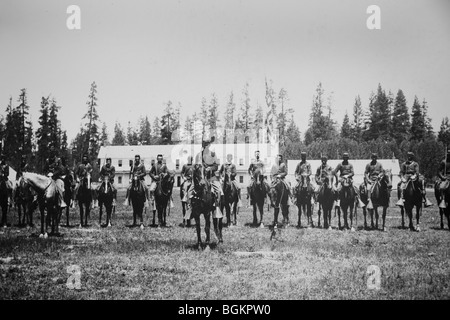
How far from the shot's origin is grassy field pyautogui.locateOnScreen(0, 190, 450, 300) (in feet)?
23.4

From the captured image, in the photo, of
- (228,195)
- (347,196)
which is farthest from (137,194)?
(347,196)

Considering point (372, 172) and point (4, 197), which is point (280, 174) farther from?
point (4, 197)

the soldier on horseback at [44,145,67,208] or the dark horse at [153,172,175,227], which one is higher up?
the soldier on horseback at [44,145,67,208]

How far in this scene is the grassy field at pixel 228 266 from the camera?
23.4ft

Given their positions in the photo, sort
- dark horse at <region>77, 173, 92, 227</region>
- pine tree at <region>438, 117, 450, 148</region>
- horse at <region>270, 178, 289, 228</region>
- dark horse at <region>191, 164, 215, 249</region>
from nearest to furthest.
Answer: dark horse at <region>191, 164, 215, 249</region>
pine tree at <region>438, 117, 450, 148</region>
horse at <region>270, 178, 289, 228</region>
dark horse at <region>77, 173, 92, 227</region>

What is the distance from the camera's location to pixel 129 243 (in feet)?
36.4

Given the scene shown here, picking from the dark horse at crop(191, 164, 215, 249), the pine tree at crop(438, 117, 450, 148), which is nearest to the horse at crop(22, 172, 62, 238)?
the dark horse at crop(191, 164, 215, 249)

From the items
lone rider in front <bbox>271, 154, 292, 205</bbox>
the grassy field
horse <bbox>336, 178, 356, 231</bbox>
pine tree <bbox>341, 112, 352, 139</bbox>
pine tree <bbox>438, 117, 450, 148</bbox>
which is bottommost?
the grassy field

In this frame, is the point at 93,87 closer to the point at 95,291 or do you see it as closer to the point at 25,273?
the point at 25,273

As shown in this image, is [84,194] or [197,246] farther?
[84,194]

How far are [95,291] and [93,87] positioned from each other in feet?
25.6

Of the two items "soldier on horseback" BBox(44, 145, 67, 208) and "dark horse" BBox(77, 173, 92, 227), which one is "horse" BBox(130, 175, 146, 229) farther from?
"soldier on horseback" BBox(44, 145, 67, 208)

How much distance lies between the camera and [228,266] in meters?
8.58

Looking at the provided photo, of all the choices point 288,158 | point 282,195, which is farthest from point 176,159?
point 282,195
